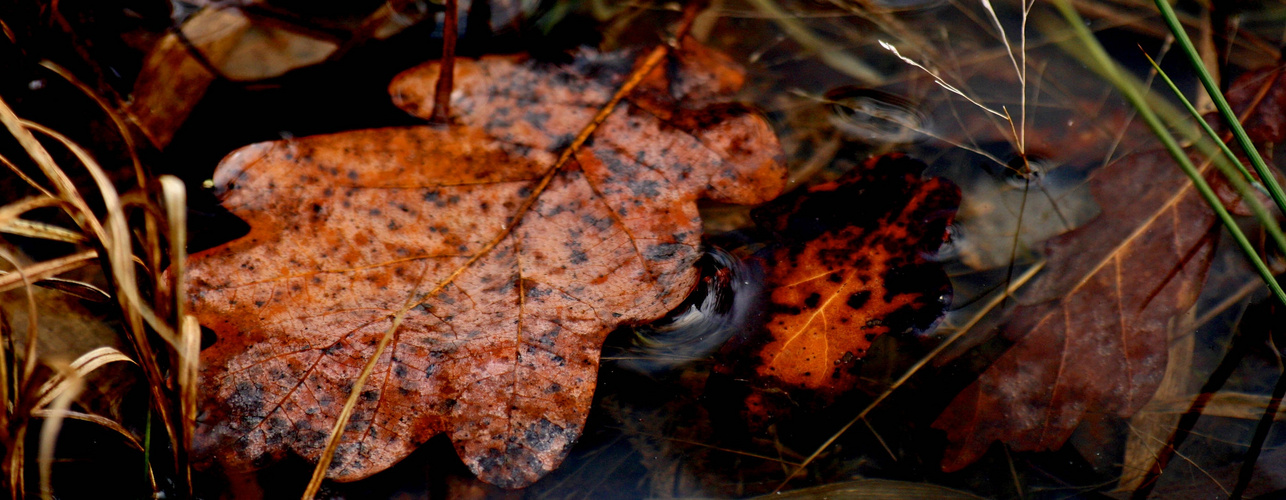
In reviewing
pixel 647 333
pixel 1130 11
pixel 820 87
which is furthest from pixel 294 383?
pixel 1130 11

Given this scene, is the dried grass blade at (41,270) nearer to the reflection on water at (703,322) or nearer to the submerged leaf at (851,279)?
the reflection on water at (703,322)

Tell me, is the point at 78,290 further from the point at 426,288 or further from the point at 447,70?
the point at 447,70

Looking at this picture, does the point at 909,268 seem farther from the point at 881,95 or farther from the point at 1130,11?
the point at 1130,11

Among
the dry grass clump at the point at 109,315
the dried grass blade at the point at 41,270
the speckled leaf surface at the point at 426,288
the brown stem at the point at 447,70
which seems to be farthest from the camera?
the brown stem at the point at 447,70

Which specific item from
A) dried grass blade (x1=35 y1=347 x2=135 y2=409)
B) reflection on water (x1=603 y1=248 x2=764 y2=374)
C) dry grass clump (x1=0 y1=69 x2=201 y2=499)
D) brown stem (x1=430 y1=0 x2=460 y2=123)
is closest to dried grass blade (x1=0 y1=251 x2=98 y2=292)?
dry grass clump (x1=0 y1=69 x2=201 y2=499)

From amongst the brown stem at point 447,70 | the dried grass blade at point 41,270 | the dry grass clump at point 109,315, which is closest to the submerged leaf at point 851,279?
the brown stem at point 447,70
